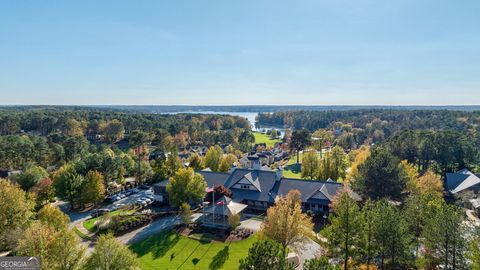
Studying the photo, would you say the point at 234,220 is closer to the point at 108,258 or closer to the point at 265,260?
the point at 108,258

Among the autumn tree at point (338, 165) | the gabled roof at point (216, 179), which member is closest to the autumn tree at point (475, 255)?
the autumn tree at point (338, 165)

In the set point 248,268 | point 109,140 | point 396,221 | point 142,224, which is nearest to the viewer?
point 248,268

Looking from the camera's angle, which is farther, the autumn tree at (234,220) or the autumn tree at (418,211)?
the autumn tree at (234,220)

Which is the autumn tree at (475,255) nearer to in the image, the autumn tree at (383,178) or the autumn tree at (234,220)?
the autumn tree at (383,178)

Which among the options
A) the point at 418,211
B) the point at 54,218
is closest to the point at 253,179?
the point at 418,211

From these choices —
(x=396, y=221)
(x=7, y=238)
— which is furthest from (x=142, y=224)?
(x=396, y=221)

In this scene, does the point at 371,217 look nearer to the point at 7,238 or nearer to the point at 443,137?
the point at 7,238

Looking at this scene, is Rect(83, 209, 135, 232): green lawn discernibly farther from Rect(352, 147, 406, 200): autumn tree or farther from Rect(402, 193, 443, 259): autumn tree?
Rect(402, 193, 443, 259): autumn tree
